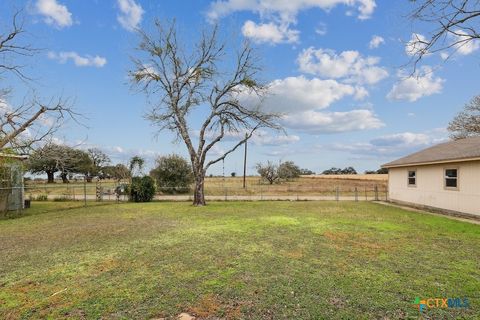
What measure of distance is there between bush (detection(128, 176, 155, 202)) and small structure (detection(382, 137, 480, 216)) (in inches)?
586

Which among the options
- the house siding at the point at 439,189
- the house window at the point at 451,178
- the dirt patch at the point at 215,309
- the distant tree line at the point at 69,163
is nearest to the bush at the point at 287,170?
the distant tree line at the point at 69,163

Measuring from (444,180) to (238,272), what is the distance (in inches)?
497

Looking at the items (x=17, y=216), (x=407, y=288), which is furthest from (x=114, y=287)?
(x=17, y=216)

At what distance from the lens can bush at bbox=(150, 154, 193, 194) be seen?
28953mm

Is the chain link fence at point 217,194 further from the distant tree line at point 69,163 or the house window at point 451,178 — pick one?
the house window at point 451,178

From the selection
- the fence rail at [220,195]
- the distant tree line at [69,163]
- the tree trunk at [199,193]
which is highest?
the distant tree line at [69,163]

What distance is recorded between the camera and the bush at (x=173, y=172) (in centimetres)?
2895

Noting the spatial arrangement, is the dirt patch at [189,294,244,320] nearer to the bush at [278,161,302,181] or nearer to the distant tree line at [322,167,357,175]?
the bush at [278,161,302,181]

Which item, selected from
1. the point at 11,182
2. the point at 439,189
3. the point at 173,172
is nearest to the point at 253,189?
the point at 173,172

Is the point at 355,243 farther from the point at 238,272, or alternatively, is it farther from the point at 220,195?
the point at 220,195

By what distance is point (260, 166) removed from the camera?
44.8m

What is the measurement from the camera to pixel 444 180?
1404cm

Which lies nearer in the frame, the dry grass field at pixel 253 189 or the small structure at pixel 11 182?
the small structure at pixel 11 182

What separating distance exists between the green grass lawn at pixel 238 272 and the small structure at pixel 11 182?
20.2 feet
